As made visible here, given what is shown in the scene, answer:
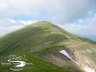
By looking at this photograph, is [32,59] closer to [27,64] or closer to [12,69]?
[27,64]

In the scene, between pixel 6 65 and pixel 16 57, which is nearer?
pixel 6 65

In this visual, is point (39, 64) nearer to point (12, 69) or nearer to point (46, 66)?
point (46, 66)

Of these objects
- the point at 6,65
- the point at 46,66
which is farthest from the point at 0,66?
the point at 46,66

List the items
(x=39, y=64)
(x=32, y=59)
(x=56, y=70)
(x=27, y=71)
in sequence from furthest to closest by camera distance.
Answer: (x=32, y=59) → (x=39, y=64) → (x=56, y=70) → (x=27, y=71)

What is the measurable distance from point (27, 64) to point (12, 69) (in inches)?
667

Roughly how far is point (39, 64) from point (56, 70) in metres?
15.9

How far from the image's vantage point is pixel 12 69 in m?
153

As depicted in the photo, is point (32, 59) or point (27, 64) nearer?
point (27, 64)

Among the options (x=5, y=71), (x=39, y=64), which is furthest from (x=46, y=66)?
(x=5, y=71)

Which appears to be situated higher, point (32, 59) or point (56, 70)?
point (32, 59)

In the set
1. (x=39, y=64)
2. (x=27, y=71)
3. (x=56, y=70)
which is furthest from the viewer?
(x=39, y=64)

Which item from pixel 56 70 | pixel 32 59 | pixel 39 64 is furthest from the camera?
pixel 32 59

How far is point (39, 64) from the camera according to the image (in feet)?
571

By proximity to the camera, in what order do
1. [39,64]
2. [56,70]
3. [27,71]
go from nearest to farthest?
[27,71] < [56,70] < [39,64]
